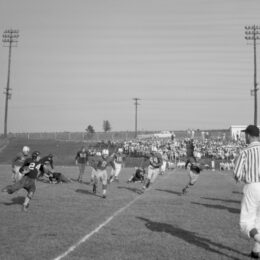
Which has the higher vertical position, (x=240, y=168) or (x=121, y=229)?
(x=240, y=168)

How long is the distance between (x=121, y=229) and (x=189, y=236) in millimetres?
1617

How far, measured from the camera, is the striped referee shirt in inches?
280

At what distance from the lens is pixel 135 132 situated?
77.6 meters

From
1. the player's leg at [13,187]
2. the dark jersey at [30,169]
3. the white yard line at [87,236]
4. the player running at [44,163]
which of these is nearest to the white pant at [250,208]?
the white yard line at [87,236]

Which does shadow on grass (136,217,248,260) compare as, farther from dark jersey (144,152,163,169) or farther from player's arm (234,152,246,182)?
dark jersey (144,152,163,169)

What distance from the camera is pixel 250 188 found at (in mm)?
7121

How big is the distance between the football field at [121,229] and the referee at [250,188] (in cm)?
85

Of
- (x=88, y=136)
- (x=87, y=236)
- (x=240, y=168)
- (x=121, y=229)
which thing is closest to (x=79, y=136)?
(x=88, y=136)

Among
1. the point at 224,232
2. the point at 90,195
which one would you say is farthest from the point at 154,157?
the point at 224,232

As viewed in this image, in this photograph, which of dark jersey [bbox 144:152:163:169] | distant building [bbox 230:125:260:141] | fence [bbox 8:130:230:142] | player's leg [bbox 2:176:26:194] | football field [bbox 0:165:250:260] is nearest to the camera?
football field [bbox 0:165:250:260]

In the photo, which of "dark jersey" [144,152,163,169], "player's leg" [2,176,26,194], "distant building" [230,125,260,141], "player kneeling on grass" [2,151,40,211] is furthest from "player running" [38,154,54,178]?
"distant building" [230,125,260,141]

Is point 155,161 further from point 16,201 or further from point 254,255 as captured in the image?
point 254,255

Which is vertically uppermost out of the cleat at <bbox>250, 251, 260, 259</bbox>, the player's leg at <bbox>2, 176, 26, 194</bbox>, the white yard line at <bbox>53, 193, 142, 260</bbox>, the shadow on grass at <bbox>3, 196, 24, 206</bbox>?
the player's leg at <bbox>2, 176, 26, 194</bbox>

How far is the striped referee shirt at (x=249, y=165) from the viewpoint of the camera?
23.3 ft
